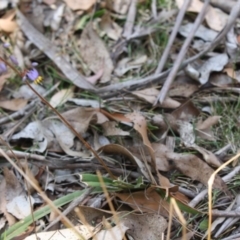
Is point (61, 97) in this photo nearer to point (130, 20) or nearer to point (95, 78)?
point (95, 78)

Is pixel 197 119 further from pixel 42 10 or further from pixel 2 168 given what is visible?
pixel 42 10

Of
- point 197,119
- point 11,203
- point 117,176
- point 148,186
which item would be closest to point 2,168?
point 11,203

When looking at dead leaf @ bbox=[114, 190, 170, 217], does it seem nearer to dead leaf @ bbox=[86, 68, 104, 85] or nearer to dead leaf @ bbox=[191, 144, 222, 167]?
dead leaf @ bbox=[191, 144, 222, 167]

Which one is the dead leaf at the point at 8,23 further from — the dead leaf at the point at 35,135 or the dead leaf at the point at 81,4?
the dead leaf at the point at 35,135

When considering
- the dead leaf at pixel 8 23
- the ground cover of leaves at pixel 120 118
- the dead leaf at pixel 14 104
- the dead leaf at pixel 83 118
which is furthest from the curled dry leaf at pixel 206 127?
the dead leaf at pixel 8 23

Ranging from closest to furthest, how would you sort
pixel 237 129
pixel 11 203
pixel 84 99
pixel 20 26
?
pixel 11 203 < pixel 237 129 < pixel 84 99 < pixel 20 26

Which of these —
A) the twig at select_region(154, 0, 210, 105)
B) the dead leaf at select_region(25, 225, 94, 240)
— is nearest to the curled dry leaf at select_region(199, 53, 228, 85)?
the twig at select_region(154, 0, 210, 105)

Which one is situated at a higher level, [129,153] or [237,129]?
[129,153]
